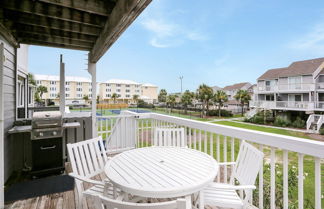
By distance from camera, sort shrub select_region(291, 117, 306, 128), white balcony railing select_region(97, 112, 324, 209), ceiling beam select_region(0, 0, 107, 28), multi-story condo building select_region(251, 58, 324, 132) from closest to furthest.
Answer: white balcony railing select_region(97, 112, 324, 209), ceiling beam select_region(0, 0, 107, 28), multi-story condo building select_region(251, 58, 324, 132), shrub select_region(291, 117, 306, 128)

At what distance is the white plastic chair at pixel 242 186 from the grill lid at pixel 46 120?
2843mm

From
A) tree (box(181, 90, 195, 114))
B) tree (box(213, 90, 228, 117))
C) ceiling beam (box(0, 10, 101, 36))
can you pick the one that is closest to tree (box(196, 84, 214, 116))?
tree (box(213, 90, 228, 117))

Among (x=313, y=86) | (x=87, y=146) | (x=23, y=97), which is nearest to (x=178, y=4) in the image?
(x=313, y=86)

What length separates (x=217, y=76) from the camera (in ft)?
117

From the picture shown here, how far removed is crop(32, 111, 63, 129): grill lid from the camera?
2.97 meters

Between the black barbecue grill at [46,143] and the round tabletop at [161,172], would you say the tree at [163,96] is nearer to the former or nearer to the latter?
the black barbecue grill at [46,143]

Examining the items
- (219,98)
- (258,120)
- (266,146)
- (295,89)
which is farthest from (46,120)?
(219,98)

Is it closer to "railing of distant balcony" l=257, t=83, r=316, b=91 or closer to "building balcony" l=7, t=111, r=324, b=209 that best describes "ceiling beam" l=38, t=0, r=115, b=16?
"building balcony" l=7, t=111, r=324, b=209

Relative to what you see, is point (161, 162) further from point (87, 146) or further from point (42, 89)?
point (42, 89)

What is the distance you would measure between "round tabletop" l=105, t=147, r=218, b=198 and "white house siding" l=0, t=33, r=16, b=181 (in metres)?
2.36

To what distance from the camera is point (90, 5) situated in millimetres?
2221

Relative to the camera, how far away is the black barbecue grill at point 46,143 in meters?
3.00

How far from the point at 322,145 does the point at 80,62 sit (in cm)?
475

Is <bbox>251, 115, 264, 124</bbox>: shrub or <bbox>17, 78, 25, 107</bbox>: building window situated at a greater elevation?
<bbox>17, 78, 25, 107</bbox>: building window
